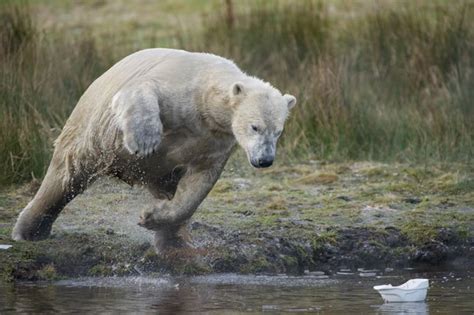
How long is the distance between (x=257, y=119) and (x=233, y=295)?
3.52ft

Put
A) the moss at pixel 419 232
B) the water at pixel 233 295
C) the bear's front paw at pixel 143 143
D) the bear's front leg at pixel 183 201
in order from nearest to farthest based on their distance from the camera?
the water at pixel 233 295
the bear's front paw at pixel 143 143
the bear's front leg at pixel 183 201
the moss at pixel 419 232

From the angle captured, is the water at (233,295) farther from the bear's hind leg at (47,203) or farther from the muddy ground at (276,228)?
the bear's hind leg at (47,203)

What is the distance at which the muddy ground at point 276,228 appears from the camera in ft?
27.1


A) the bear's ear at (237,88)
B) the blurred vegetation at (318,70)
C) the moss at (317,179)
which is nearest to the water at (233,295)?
the bear's ear at (237,88)

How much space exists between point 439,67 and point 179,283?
5685 millimetres

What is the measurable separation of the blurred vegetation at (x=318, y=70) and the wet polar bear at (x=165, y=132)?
5.58 ft

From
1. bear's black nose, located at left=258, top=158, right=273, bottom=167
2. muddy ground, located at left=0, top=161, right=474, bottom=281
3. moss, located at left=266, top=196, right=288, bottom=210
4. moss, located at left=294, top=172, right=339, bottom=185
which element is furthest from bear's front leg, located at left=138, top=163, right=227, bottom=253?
moss, located at left=294, top=172, right=339, bottom=185

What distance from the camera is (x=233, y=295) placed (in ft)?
24.6

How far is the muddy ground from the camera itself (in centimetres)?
827

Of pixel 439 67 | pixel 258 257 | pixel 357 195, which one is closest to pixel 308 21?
pixel 439 67

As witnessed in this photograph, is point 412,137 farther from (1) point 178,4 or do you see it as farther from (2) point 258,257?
(1) point 178,4

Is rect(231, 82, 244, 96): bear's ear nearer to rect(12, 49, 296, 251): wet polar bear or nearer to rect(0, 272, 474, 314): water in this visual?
rect(12, 49, 296, 251): wet polar bear

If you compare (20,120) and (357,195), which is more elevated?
(20,120)

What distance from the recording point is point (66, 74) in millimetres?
11867
